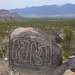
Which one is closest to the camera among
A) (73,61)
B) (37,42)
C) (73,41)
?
(73,61)

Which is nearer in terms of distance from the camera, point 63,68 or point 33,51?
point 63,68

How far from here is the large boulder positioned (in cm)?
785

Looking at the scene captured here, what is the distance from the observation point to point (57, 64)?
8.04 meters

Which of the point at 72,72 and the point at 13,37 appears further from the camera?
the point at 13,37

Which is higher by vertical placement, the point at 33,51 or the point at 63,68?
the point at 33,51

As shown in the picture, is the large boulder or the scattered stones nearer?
the scattered stones

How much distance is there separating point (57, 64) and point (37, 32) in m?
1.73

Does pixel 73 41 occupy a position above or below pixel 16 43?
below

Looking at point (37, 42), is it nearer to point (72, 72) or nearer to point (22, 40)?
point (22, 40)

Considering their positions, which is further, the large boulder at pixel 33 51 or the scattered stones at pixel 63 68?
the large boulder at pixel 33 51

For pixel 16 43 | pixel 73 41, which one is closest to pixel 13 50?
pixel 16 43

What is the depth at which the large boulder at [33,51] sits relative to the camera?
7852 millimetres

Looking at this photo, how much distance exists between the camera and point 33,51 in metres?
7.89

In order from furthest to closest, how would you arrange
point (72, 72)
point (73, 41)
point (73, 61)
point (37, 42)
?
1. point (73, 41)
2. point (37, 42)
3. point (73, 61)
4. point (72, 72)
